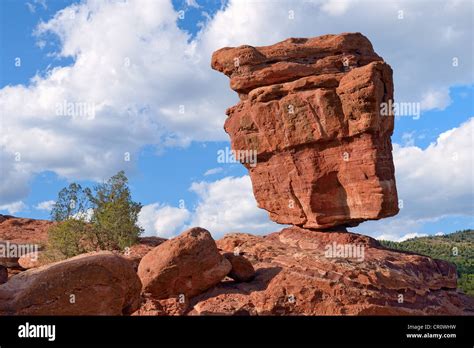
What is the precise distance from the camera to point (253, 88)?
110 ft

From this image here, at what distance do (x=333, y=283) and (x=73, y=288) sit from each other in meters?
12.9

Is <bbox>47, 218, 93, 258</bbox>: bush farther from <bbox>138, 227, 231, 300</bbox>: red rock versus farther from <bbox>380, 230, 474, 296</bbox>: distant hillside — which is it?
<bbox>380, 230, 474, 296</bbox>: distant hillside

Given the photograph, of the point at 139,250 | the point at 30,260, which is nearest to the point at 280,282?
the point at 139,250

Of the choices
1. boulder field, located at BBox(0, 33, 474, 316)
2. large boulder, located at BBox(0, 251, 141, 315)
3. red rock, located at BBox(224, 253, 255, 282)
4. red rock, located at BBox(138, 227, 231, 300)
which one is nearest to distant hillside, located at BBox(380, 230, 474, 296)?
boulder field, located at BBox(0, 33, 474, 316)

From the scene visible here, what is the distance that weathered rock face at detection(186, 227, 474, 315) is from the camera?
23109 mm

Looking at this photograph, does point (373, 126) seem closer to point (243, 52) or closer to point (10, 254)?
point (243, 52)

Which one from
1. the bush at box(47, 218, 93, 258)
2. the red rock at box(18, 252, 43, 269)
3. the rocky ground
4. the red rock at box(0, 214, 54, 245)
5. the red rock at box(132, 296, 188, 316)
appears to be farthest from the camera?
the red rock at box(0, 214, 54, 245)

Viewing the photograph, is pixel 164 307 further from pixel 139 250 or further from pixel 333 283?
pixel 139 250

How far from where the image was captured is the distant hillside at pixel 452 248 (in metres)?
74.2

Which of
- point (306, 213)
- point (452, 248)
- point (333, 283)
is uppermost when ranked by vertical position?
point (306, 213)

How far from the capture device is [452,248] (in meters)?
74.4

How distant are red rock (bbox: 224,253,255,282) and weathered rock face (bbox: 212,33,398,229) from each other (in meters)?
7.34
